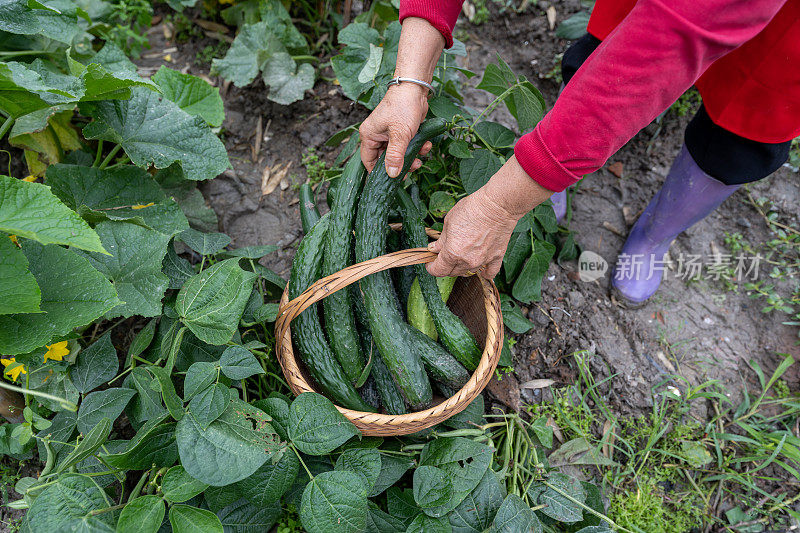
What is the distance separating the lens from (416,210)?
1.91 metres

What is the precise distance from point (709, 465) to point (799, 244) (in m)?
1.50

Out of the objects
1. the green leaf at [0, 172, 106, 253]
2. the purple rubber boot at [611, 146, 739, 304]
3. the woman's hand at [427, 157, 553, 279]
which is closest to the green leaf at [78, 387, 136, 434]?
the green leaf at [0, 172, 106, 253]

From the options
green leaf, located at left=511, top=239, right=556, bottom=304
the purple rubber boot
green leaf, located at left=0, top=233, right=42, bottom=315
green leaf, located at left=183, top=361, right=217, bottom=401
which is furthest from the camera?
green leaf, located at left=511, top=239, right=556, bottom=304

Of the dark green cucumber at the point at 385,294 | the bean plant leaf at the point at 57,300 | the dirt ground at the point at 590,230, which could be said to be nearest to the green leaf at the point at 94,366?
the bean plant leaf at the point at 57,300

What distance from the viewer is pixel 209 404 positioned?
59.0 inches

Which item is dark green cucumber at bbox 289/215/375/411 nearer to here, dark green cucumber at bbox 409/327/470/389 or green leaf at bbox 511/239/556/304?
dark green cucumber at bbox 409/327/470/389

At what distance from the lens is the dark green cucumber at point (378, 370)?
1790mm

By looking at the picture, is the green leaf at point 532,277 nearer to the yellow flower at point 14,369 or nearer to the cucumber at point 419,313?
the cucumber at point 419,313

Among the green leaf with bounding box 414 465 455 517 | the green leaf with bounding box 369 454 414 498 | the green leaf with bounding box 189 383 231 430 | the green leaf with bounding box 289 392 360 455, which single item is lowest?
the green leaf with bounding box 369 454 414 498

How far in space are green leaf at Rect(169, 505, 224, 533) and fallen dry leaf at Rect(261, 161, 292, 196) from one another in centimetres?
165

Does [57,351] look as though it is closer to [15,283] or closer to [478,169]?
[15,283]

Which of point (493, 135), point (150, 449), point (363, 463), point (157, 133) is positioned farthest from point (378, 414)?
point (157, 133)

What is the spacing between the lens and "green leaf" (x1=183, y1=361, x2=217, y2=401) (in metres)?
1.51

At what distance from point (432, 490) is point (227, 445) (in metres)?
0.70
